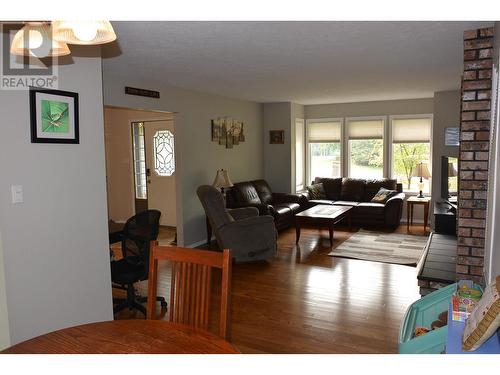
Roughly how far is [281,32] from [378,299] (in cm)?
256

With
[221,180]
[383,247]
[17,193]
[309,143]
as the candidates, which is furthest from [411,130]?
[17,193]

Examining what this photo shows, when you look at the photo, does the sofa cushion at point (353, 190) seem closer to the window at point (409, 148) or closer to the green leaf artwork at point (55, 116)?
the window at point (409, 148)

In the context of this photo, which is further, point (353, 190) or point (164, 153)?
point (353, 190)

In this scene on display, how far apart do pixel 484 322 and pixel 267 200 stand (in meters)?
5.72

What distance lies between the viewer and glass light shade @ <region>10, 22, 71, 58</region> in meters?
1.57

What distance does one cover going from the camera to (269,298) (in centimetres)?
378

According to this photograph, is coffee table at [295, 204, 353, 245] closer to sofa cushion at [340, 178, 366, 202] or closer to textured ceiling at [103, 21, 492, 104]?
sofa cushion at [340, 178, 366, 202]

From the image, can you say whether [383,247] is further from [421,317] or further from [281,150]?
[421,317]

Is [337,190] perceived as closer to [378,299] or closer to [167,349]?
[378,299]

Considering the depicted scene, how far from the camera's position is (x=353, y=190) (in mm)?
7477

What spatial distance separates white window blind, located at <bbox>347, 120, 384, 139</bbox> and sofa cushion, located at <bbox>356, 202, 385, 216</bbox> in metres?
1.56

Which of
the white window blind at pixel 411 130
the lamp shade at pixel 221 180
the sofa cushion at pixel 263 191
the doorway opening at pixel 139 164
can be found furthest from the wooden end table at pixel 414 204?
the doorway opening at pixel 139 164
